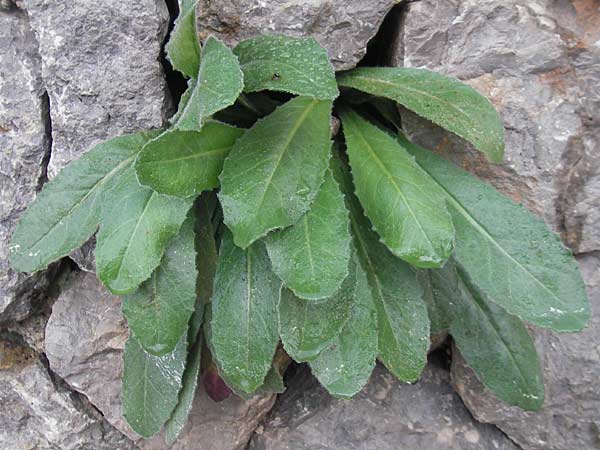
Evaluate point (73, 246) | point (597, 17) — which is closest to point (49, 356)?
point (73, 246)

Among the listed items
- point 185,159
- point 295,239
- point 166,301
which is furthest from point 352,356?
point 185,159

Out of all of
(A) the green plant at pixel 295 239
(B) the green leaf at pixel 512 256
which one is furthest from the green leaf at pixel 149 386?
(B) the green leaf at pixel 512 256

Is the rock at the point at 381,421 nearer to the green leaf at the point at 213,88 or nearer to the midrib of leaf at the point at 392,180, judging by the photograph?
the midrib of leaf at the point at 392,180

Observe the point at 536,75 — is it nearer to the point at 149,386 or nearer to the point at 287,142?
the point at 287,142

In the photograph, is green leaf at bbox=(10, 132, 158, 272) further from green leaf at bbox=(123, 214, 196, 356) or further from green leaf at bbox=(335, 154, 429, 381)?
green leaf at bbox=(335, 154, 429, 381)

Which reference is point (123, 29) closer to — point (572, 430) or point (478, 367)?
point (478, 367)

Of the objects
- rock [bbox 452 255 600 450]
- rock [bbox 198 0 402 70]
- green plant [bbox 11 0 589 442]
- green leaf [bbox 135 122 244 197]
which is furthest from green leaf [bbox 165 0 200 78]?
rock [bbox 452 255 600 450]
